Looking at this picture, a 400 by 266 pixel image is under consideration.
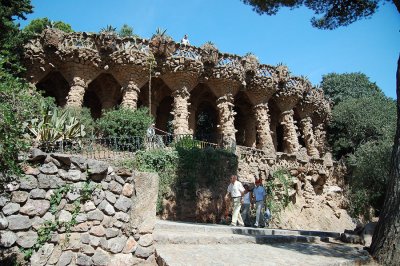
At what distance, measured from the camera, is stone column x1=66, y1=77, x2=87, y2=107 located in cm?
1505

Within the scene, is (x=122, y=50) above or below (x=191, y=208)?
above

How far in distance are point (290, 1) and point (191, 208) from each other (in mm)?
6344

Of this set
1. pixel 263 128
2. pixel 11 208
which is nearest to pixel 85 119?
pixel 11 208

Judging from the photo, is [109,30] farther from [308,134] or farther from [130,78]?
[308,134]

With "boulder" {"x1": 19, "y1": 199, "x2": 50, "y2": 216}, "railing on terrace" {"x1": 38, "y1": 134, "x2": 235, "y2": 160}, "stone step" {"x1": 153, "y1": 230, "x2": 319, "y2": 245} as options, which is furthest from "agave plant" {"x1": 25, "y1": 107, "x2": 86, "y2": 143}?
"stone step" {"x1": 153, "y1": 230, "x2": 319, "y2": 245}

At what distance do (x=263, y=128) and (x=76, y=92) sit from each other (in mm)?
9660

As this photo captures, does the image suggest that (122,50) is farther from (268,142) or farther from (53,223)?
(53,223)

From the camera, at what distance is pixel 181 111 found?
53.1 ft

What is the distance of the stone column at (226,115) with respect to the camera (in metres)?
16.8

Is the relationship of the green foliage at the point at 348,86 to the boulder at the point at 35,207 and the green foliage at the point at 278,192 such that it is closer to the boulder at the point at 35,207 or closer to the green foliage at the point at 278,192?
the green foliage at the point at 278,192

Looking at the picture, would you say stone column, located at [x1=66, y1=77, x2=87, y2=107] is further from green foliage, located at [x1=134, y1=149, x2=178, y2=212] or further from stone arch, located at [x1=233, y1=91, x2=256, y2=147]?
stone arch, located at [x1=233, y1=91, x2=256, y2=147]

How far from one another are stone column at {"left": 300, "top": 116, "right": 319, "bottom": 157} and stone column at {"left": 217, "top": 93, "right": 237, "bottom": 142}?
653 centimetres

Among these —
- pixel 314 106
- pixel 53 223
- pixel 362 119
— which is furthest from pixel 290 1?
pixel 362 119

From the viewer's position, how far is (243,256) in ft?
16.0
